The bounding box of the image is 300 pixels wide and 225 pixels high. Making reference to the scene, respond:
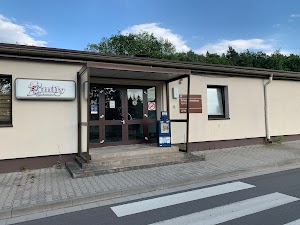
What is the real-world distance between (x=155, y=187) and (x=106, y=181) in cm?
116

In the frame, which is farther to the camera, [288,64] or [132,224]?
[288,64]

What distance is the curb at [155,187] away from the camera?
183 inches

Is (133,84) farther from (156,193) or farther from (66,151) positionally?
(156,193)

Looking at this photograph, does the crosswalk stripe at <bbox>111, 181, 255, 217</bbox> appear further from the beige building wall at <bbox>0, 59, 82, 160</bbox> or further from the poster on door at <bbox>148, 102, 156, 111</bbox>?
the poster on door at <bbox>148, 102, 156, 111</bbox>

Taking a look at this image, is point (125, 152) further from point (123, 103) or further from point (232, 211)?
point (232, 211)

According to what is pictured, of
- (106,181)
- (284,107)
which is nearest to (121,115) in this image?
(106,181)

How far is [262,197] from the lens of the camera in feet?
16.9

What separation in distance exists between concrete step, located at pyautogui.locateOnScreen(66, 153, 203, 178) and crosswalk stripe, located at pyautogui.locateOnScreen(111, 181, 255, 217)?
78.4 inches

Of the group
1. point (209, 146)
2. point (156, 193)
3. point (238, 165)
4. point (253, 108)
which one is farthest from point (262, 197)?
point (253, 108)

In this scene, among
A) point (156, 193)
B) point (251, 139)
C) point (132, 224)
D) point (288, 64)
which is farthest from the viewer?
point (288, 64)

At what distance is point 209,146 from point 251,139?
7.36 feet

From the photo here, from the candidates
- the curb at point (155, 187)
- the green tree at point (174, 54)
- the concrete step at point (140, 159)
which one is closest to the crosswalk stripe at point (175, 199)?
the curb at point (155, 187)

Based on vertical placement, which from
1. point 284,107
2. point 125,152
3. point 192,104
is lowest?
point 125,152

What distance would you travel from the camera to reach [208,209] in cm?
463
